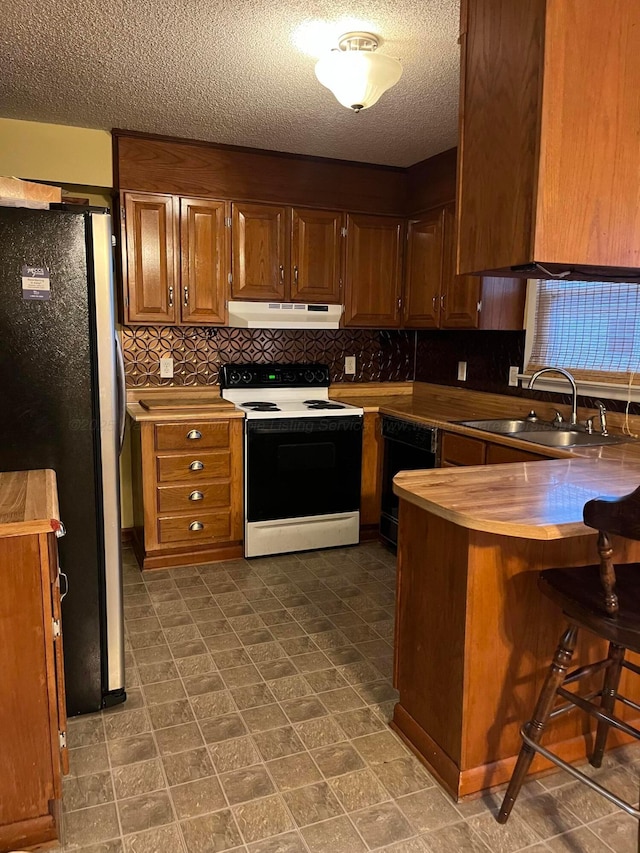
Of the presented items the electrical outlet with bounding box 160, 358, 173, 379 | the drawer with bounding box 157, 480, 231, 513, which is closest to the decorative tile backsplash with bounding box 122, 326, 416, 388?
the electrical outlet with bounding box 160, 358, 173, 379

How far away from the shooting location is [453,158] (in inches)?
147

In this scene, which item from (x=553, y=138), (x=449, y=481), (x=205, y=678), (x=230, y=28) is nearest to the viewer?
(x=553, y=138)

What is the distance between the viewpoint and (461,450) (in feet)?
10.6

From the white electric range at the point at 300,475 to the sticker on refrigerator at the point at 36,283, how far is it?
68.7 inches

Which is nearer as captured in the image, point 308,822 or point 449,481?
point 308,822

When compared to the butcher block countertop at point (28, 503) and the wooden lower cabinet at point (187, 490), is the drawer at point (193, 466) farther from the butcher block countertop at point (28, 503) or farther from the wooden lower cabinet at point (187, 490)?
the butcher block countertop at point (28, 503)

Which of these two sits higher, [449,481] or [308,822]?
[449,481]

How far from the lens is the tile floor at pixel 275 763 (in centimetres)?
169

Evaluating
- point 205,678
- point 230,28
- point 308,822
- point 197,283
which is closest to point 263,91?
point 230,28

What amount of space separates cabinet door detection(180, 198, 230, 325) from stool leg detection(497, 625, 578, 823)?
111 inches

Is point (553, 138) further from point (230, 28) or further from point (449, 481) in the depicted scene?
point (230, 28)

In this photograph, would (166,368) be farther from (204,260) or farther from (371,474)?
(371,474)

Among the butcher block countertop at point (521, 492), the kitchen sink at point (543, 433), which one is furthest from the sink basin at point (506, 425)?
the butcher block countertop at point (521, 492)

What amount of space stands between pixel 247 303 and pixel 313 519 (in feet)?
4.58
